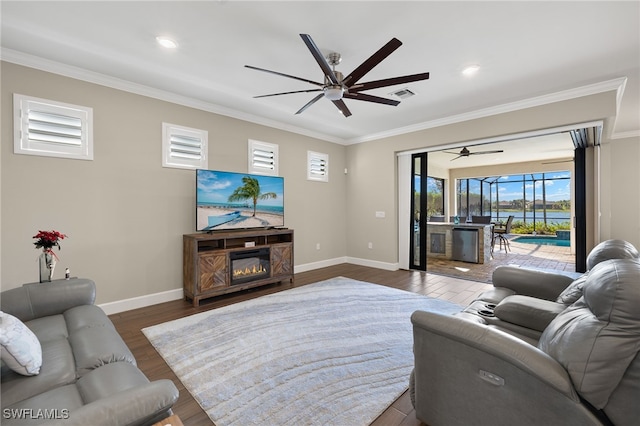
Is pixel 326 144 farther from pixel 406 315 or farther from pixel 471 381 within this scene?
pixel 471 381

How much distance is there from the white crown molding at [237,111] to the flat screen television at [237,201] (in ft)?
3.42

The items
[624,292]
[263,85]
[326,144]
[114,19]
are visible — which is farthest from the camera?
[326,144]

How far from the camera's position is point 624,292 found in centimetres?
110

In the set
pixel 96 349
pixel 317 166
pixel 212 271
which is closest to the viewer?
pixel 96 349

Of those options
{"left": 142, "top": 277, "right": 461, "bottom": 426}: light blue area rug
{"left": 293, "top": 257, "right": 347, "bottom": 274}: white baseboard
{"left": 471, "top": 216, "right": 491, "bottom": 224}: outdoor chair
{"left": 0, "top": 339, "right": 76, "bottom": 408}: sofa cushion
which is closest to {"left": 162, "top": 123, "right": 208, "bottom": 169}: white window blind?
{"left": 142, "top": 277, "right": 461, "bottom": 426}: light blue area rug

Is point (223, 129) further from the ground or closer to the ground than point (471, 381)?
further from the ground

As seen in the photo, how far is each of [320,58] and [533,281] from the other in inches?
106

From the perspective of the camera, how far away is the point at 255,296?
4090mm

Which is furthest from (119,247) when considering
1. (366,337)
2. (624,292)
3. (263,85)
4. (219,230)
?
(624,292)

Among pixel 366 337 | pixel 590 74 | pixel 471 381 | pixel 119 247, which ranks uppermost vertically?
pixel 590 74

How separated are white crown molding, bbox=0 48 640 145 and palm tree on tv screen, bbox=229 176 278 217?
1.10 metres

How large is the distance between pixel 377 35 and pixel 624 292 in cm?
258

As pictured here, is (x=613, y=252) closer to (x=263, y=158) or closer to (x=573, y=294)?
(x=573, y=294)

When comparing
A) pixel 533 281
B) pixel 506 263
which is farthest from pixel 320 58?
pixel 506 263
